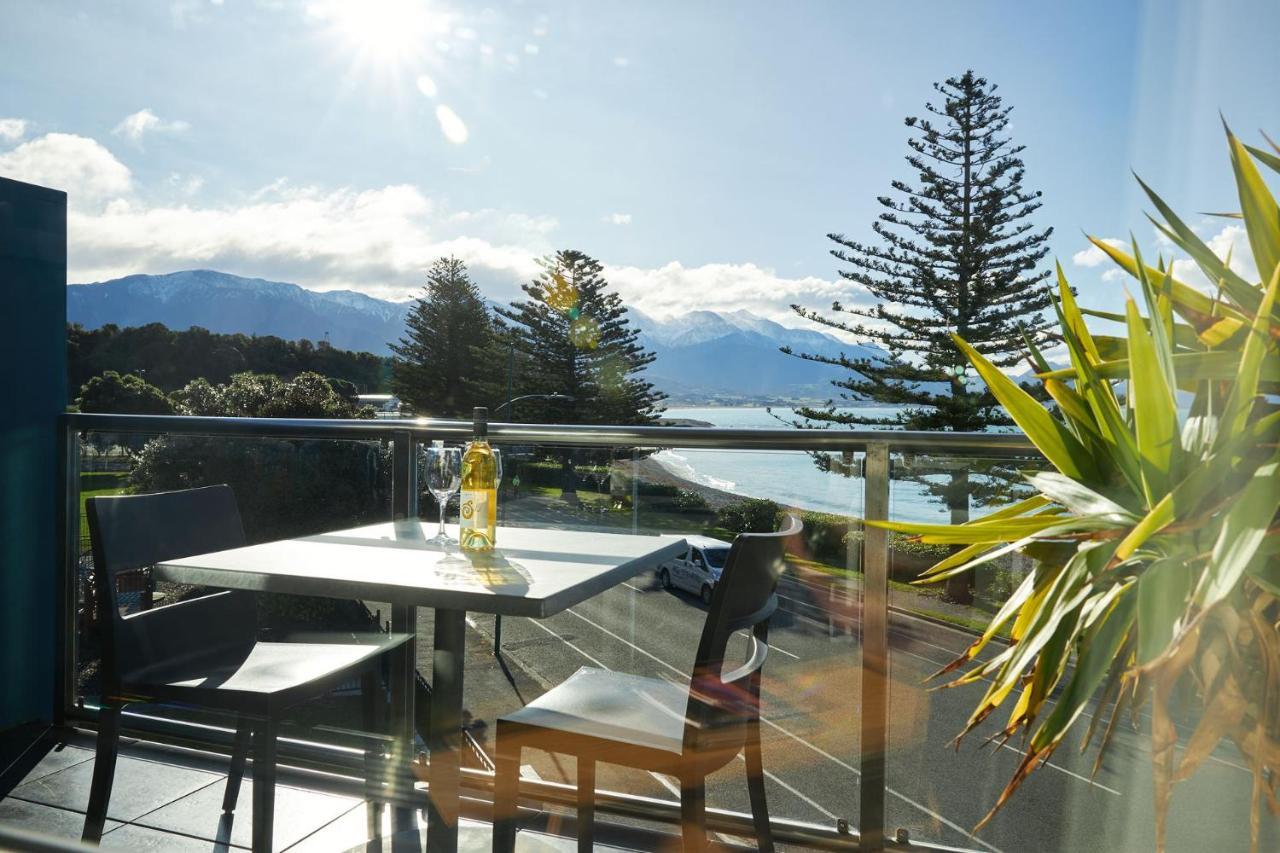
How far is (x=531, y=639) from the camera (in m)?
2.18

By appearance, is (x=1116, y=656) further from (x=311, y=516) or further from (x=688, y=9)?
(x=688, y=9)

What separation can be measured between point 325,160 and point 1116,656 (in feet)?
186

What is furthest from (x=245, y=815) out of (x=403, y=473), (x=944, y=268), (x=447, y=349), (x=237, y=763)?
(x=447, y=349)

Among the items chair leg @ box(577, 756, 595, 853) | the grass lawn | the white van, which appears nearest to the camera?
chair leg @ box(577, 756, 595, 853)

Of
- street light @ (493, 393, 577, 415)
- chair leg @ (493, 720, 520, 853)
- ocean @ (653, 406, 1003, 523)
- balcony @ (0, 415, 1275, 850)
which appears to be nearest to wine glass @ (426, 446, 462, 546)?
balcony @ (0, 415, 1275, 850)

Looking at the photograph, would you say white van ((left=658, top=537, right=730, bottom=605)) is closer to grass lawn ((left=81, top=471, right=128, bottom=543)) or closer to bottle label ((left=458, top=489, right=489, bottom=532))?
bottle label ((left=458, top=489, right=489, bottom=532))

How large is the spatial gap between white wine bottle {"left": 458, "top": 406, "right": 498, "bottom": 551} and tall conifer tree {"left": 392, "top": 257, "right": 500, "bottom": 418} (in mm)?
32671

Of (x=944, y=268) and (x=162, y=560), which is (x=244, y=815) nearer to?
(x=162, y=560)

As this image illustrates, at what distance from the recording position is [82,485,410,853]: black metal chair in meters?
1.78

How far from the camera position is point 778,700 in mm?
2152

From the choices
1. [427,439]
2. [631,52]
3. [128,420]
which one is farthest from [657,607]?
[631,52]

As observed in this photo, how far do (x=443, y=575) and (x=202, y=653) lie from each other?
0.90 meters

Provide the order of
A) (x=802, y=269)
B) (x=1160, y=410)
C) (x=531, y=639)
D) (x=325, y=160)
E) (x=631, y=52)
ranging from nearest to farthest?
(x=1160, y=410) → (x=531, y=639) → (x=631, y=52) → (x=325, y=160) → (x=802, y=269)

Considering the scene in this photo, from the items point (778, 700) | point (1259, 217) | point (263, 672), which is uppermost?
point (1259, 217)
